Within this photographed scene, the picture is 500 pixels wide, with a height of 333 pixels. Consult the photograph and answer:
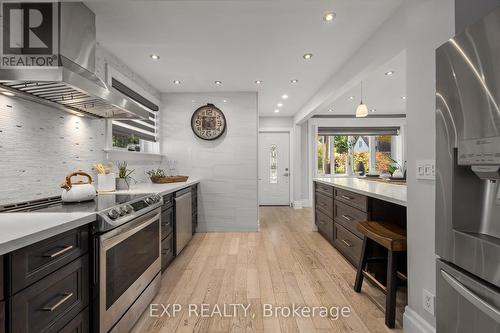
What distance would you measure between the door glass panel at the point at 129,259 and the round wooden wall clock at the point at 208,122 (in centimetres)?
231

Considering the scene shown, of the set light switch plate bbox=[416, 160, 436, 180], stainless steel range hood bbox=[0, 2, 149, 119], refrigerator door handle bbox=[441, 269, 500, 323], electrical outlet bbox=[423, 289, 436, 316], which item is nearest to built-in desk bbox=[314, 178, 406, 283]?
light switch plate bbox=[416, 160, 436, 180]

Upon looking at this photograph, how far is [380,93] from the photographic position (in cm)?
459

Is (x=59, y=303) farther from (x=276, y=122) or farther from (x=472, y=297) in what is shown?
(x=276, y=122)

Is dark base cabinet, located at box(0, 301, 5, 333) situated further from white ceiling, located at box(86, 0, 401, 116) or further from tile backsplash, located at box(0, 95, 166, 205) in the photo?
white ceiling, located at box(86, 0, 401, 116)

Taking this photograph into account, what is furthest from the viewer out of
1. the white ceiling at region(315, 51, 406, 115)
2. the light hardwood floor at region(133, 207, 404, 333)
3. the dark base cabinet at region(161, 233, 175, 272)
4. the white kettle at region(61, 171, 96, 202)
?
the white ceiling at region(315, 51, 406, 115)

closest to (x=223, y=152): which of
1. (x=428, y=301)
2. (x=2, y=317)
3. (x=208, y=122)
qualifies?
(x=208, y=122)

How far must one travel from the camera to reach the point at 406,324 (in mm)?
1613

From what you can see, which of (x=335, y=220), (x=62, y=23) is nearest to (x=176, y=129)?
(x=62, y=23)

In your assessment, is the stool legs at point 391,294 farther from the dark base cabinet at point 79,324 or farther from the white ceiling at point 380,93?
the dark base cabinet at point 79,324

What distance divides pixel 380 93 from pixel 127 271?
495 centimetres

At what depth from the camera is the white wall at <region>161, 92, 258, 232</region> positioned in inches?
163

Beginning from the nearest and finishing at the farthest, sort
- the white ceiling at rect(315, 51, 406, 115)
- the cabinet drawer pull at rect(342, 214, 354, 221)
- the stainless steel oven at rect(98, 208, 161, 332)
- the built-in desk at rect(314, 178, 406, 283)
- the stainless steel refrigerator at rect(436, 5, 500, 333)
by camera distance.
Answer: the stainless steel refrigerator at rect(436, 5, 500, 333) → the stainless steel oven at rect(98, 208, 161, 332) → the built-in desk at rect(314, 178, 406, 283) → the cabinet drawer pull at rect(342, 214, 354, 221) → the white ceiling at rect(315, 51, 406, 115)

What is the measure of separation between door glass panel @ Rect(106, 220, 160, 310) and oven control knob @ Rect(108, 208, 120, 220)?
7.2 inches

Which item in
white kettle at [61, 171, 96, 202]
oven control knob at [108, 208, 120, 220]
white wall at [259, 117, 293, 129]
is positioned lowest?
oven control knob at [108, 208, 120, 220]
